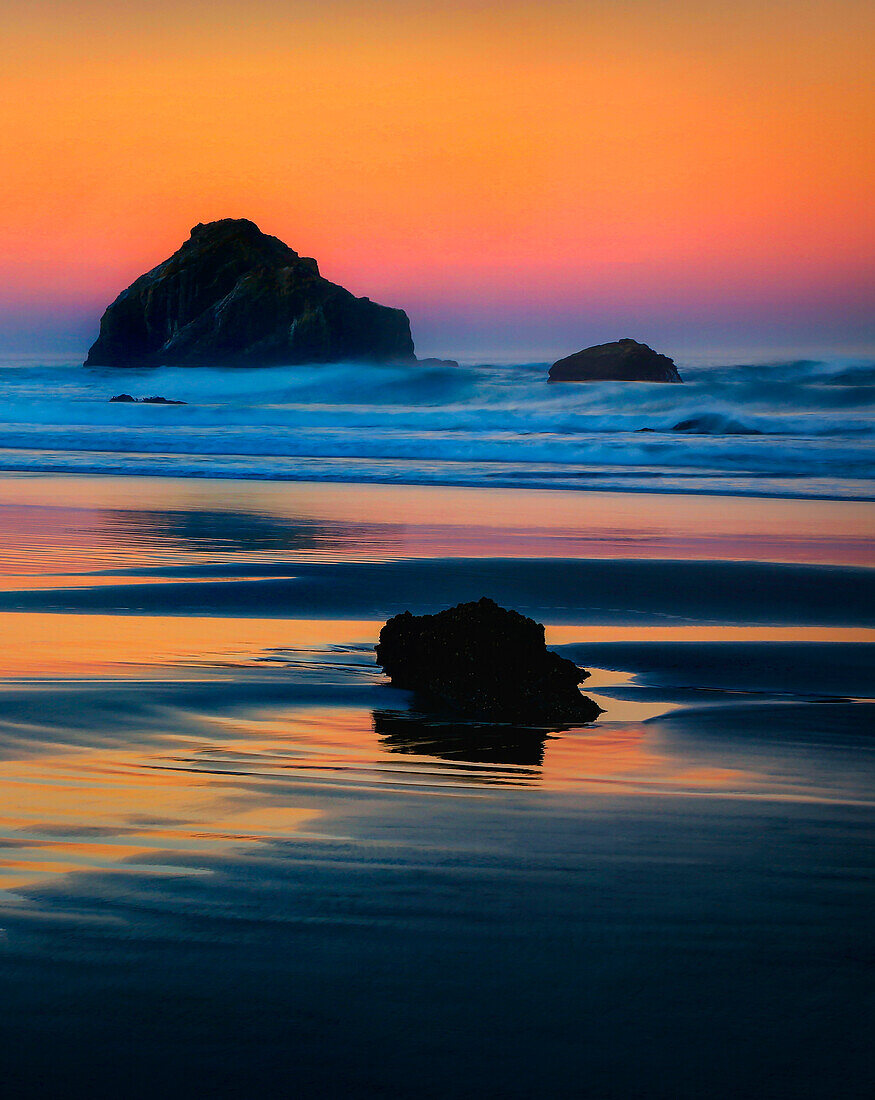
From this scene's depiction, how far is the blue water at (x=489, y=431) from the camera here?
55.4 ft

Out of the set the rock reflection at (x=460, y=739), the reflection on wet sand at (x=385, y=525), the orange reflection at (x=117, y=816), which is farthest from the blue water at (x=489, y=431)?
the orange reflection at (x=117, y=816)

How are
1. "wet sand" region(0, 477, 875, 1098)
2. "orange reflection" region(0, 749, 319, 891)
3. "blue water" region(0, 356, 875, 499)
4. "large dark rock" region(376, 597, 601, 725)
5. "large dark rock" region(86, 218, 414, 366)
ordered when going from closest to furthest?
"wet sand" region(0, 477, 875, 1098)
"orange reflection" region(0, 749, 319, 891)
"large dark rock" region(376, 597, 601, 725)
"blue water" region(0, 356, 875, 499)
"large dark rock" region(86, 218, 414, 366)

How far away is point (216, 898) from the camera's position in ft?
7.29

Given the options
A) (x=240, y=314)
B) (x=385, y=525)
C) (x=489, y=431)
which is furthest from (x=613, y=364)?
(x=385, y=525)

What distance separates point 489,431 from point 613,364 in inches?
757

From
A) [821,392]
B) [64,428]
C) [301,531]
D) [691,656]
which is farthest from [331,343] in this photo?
[691,656]

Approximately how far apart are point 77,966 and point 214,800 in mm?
917

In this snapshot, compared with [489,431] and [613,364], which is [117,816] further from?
[613,364]

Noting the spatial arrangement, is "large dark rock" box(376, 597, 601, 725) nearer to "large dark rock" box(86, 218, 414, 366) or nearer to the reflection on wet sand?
the reflection on wet sand

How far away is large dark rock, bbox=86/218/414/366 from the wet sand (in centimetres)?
6355

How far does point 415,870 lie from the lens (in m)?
2.42

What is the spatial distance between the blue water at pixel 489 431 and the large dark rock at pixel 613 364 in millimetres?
1100

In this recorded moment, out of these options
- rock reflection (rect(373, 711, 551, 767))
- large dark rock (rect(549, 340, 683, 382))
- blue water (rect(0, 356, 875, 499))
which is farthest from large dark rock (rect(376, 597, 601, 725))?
large dark rock (rect(549, 340, 683, 382))

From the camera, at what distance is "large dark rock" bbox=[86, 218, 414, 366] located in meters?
68.9
